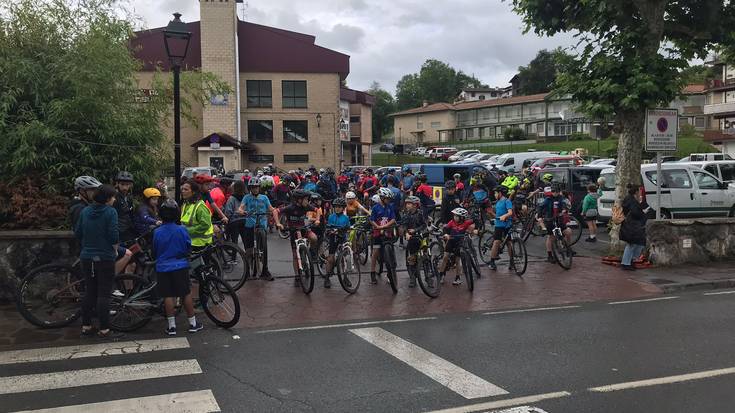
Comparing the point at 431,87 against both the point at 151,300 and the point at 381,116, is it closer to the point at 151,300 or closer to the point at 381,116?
the point at 381,116

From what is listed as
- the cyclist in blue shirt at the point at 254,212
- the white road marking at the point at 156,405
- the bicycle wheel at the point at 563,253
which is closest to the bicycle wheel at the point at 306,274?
the cyclist in blue shirt at the point at 254,212

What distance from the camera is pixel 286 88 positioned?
45.2 metres

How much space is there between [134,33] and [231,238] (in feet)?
14.2

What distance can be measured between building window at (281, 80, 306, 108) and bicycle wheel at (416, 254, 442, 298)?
37.3 metres

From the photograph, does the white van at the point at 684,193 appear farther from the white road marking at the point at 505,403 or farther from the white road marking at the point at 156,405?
the white road marking at the point at 156,405

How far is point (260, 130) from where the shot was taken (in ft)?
148

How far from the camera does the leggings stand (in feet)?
22.6

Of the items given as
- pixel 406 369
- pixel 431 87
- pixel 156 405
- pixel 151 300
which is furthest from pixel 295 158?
pixel 431 87

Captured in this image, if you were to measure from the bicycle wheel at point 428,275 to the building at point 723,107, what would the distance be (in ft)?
163

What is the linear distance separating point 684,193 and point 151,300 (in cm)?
1461

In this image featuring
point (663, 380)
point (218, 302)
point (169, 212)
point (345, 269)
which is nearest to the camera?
point (663, 380)

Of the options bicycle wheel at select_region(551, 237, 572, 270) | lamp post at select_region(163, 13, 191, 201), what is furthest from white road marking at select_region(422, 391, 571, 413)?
lamp post at select_region(163, 13, 191, 201)

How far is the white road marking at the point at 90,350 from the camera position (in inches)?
245

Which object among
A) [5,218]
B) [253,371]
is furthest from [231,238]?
[253,371]
